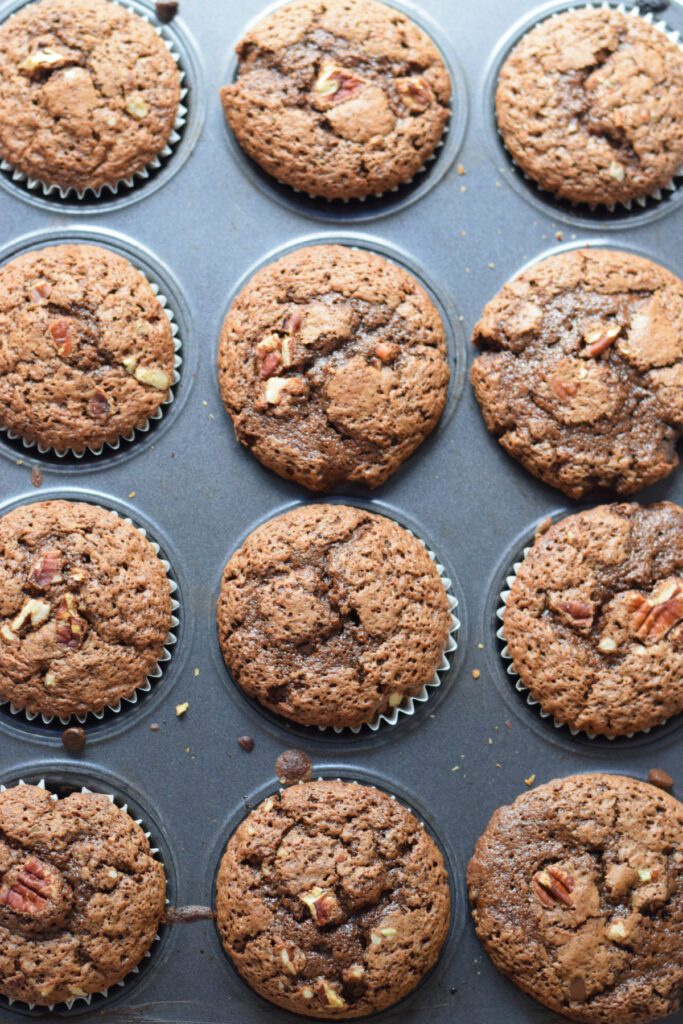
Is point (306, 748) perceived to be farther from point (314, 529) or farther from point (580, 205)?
→ point (580, 205)

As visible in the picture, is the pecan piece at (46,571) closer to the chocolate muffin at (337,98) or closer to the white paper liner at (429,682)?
the white paper liner at (429,682)

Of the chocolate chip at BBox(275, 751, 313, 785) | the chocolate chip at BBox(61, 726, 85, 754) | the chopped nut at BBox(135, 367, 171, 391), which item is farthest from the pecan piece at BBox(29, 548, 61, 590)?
the chocolate chip at BBox(275, 751, 313, 785)

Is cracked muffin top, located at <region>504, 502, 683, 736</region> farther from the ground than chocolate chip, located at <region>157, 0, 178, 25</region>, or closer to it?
closer to it

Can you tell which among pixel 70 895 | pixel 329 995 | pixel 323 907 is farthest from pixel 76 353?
pixel 329 995

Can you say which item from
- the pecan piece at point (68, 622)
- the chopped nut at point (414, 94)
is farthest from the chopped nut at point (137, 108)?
the pecan piece at point (68, 622)

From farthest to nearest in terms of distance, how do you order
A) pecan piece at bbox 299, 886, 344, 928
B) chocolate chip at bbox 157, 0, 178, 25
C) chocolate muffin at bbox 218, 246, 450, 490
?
1. chocolate chip at bbox 157, 0, 178, 25
2. chocolate muffin at bbox 218, 246, 450, 490
3. pecan piece at bbox 299, 886, 344, 928

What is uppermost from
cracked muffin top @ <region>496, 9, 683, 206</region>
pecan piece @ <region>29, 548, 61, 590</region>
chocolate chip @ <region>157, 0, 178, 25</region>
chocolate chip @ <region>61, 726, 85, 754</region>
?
chocolate chip @ <region>157, 0, 178, 25</region>

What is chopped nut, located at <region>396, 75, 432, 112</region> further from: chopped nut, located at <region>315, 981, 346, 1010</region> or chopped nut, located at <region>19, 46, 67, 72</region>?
chopped nut, located at <region>315, 981, 346, 1010</region>
